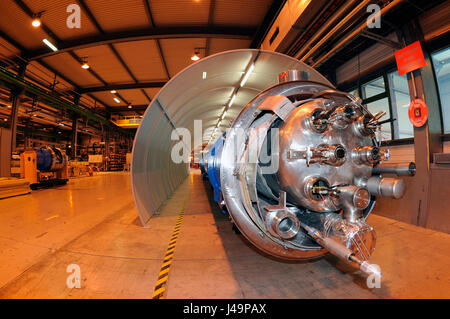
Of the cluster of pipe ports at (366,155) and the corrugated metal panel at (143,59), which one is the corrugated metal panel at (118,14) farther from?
the cluster of pipe ports at (366,155)

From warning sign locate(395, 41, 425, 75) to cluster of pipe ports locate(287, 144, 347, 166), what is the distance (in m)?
3.40

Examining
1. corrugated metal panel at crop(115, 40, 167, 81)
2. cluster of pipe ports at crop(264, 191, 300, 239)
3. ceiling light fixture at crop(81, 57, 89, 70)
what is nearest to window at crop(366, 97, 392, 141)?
cluster of pipe ports at crop(264, 191, 300, 239)

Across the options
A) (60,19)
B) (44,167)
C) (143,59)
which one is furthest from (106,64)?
(44,167)

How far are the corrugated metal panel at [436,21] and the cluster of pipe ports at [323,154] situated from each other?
3.74m

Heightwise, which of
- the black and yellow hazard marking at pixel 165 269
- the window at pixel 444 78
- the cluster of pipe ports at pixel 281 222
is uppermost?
the window at pixel 444 78

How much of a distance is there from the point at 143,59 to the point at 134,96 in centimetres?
510

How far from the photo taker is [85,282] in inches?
83.0

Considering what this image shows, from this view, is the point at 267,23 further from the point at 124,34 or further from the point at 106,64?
the point at 106,64

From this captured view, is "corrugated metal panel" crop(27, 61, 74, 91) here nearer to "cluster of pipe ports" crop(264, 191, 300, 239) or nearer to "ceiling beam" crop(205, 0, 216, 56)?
"ceiling beam" crop(205, 0, 216, 56)

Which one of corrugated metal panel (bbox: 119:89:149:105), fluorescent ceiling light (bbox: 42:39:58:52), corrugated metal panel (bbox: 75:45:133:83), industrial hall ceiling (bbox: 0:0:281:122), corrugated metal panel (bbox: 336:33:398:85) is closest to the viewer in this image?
corrugated metal panel (bbox: 336:33:398:85)

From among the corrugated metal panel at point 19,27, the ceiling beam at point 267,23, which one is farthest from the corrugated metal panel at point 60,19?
the ceiling beam at point 267,23

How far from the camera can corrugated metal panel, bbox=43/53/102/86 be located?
28.7 ft

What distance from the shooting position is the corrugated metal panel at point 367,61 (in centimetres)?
416
